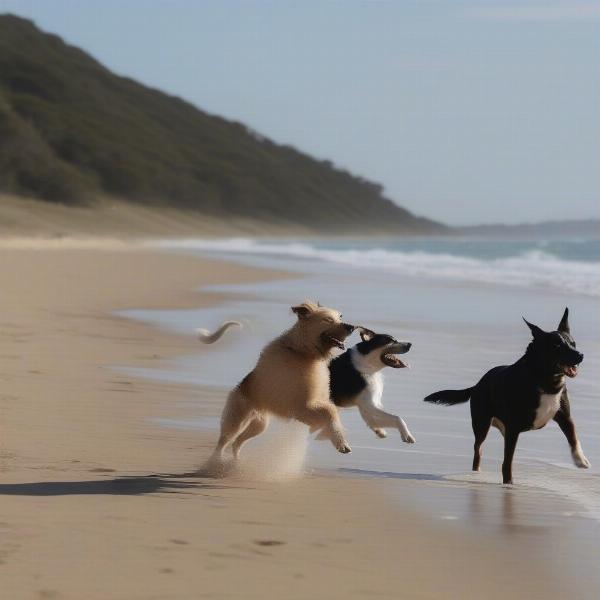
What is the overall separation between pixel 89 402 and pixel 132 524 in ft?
11.2

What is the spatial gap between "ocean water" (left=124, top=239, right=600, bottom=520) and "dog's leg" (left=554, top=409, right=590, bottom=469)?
5 centimetres

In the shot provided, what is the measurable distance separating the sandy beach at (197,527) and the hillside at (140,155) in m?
99.0

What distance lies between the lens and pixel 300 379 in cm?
683

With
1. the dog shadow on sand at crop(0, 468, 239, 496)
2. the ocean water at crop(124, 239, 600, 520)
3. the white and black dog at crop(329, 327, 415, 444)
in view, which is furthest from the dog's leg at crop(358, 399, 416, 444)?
the dog shadow on sand at crop(0, 468, 239, 496)

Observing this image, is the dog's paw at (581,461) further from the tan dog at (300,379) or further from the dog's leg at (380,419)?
the tan dog at (300,379)

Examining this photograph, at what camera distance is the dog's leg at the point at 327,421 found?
22.2 ft

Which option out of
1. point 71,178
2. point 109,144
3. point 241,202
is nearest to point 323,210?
point 241,202

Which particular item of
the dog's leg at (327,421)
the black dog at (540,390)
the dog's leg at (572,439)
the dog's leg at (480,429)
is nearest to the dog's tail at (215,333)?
the dog's leg at (327,421)

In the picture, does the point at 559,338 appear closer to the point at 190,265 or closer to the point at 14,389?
the point at 14,389

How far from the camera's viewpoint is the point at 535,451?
25.2 feet

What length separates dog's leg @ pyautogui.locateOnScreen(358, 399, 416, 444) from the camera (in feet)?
24.6

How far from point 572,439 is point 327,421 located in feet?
4.11

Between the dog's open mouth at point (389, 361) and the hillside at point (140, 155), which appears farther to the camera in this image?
the hillside at point (140, 155)

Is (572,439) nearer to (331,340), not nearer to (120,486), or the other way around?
(331,340)
